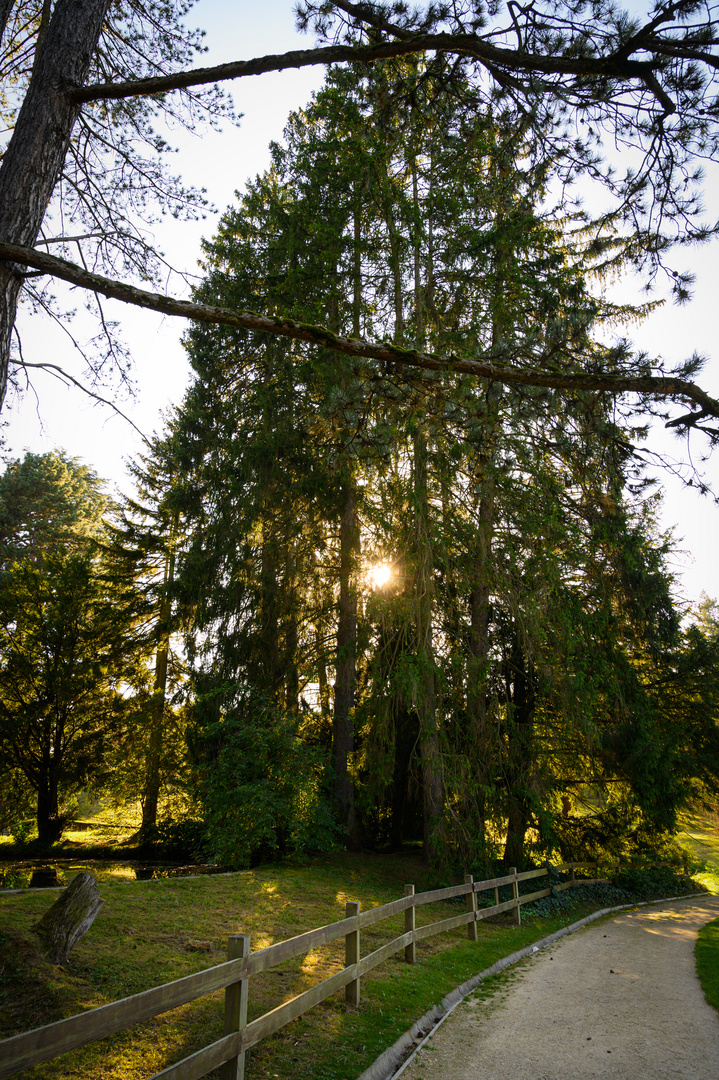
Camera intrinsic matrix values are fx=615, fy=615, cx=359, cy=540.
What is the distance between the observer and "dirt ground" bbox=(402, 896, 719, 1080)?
4.34 m

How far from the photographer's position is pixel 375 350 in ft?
16.5

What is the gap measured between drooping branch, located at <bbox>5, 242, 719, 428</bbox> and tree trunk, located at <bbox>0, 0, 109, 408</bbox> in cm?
37

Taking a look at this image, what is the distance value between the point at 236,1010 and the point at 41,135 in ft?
21.2

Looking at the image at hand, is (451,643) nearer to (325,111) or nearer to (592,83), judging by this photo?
(592,83)

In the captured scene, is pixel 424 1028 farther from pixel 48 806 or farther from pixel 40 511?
pixel 40 511

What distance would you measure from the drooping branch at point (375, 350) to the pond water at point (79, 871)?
8.15 metres

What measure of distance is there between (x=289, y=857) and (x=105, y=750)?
33.1ft

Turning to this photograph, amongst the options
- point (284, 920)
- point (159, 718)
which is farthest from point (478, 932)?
point (159, 718)

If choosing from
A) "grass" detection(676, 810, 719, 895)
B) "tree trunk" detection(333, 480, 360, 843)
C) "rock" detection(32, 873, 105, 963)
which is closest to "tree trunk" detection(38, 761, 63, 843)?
"tree trunk" detection(333, 480, 360, 843)

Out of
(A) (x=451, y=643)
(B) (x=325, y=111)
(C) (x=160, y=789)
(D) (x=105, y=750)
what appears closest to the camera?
(A) (x=451, y=643)

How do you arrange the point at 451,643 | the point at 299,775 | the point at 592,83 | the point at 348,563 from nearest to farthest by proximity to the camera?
the point at 592,83 < the point at 299,775 < the point at 451,643 < the point at 348,563

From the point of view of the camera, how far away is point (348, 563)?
14.9m

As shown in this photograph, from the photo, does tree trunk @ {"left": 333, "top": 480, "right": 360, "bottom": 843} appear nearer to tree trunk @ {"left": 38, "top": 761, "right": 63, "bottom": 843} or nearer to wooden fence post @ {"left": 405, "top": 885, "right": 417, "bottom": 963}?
wooden fence post @ {"left": 405, "top": 885, "right": 417, "bottom": 963}

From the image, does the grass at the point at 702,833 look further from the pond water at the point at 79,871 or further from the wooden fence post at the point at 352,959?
the wooden fence post at the point at 352,959
